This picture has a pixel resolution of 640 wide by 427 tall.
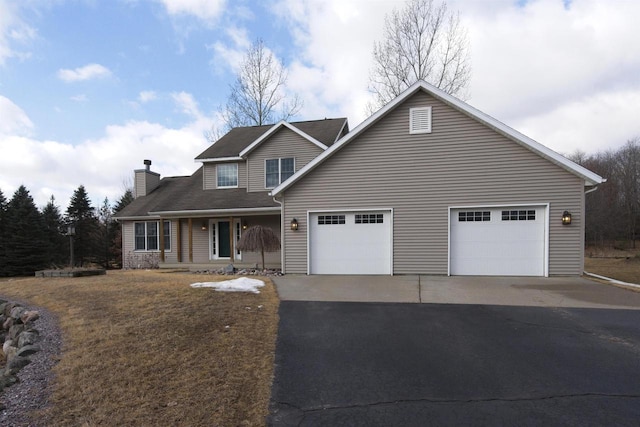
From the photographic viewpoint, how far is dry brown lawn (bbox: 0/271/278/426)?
3189 mm

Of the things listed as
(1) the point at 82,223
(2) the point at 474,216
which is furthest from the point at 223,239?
(1) the point at 82,223

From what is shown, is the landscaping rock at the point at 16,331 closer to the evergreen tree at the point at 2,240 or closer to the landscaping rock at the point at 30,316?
the landscaping rock at the point at 30,316

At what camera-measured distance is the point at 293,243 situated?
39.1 ft

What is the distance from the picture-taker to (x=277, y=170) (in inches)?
632

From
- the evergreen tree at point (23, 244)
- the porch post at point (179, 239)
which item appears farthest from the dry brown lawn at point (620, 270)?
the evergreen tree at point (23, 244)

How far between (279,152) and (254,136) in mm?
3413

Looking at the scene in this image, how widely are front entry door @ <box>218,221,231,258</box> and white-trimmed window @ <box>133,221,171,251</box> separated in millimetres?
2653

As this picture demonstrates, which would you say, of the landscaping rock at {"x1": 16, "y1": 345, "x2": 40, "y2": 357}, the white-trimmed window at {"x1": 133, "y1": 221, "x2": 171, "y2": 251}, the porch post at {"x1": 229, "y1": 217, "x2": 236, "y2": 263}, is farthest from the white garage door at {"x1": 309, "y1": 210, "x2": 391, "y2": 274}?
the white-trimmed window at {"x1": 133, "y1": 221, "x2": 171, "y2": 251}

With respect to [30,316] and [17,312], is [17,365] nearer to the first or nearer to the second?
[30,316]

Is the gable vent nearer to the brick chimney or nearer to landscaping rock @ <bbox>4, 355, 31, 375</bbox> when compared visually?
landscaping rock @ <bbox>4, 355, 31, 375</bbox>

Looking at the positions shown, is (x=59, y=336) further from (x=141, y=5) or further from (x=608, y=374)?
(x=141, y=5)

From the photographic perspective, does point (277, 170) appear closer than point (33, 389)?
No

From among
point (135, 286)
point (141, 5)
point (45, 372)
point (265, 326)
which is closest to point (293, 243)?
point (135, 286)

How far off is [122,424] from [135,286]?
6.90 metres
